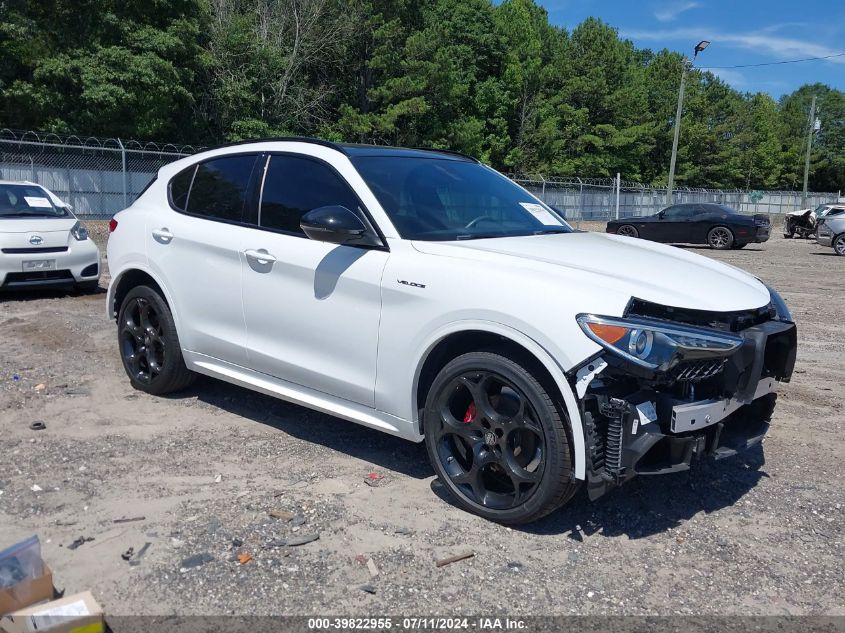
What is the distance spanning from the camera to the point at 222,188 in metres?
5.02

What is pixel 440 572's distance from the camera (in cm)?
319

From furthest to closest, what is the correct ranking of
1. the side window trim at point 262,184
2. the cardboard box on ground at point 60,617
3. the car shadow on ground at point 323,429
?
the side window trim at point 262,184 < the car shadow on ground at point 323,429 < the cardboard box on ground at point 60,617

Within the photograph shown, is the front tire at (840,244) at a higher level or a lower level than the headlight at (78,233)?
lower

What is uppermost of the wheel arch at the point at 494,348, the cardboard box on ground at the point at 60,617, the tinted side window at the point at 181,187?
the tinted side window at the point at 181,187

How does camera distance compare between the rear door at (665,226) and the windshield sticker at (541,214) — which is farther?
the rear door at (665,226)

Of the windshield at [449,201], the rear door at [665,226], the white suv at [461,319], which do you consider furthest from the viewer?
the rear door at [665,226]

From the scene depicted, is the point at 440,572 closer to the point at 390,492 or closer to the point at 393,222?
the point at 390,492

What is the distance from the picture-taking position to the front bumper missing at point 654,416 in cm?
319

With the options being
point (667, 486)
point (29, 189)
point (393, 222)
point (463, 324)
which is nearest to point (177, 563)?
point (463, 324)

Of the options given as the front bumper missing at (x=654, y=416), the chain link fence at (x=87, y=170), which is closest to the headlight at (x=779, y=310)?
the front bumper missing at (x=654, y=416)

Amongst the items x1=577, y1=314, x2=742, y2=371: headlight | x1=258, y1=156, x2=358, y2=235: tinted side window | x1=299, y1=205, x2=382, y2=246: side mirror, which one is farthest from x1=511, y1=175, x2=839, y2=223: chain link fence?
x1=577, y1=314, x2=742, y2=371: headlight

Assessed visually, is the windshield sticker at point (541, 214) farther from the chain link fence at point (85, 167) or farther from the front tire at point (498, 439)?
the chain link fence at point (85, 167)

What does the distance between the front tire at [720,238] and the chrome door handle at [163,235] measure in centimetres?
2081

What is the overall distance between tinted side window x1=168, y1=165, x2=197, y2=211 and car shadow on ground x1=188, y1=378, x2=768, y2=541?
1455 millimetres
